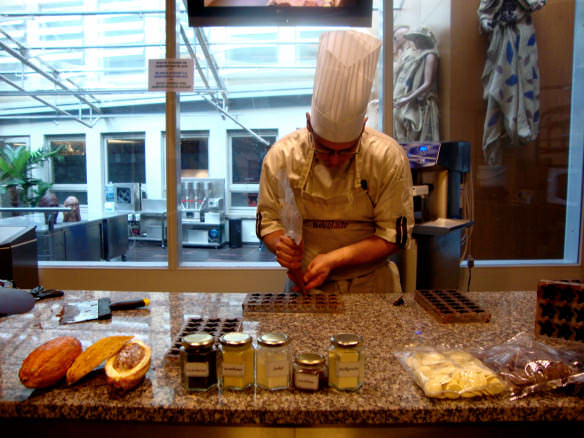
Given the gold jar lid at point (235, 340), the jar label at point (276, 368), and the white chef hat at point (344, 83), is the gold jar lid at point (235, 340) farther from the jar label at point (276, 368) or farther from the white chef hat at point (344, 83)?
the white chef hat at point (344, 83)

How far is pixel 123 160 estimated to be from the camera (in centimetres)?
326

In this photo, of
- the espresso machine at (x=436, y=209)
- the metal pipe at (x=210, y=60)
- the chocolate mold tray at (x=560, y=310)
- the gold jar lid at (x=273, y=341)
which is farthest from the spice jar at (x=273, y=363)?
the metal pipe at (x=210, y=60)

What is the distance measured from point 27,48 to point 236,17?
192 centimetres

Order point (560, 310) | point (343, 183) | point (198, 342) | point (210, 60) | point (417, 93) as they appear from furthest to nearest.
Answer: point (210, 60)
point (417, 93)
point (343, 183)
point (560, 310)
point (198, 342)

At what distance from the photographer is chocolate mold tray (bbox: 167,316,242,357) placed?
926 millimetres

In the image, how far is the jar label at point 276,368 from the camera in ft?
2.40

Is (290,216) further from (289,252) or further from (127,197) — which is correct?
(127,197)

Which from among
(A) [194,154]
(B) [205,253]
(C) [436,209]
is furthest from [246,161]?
(C) [436,209]

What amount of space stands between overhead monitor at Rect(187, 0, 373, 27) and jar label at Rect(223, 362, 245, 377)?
2001mm

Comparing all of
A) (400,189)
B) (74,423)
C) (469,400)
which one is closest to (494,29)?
(400,189)

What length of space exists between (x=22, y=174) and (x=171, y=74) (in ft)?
5.19

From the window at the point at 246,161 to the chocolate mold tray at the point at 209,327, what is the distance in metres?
2.29

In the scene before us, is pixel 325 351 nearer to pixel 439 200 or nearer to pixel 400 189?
pixel 400 189

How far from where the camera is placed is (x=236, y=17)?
87.7 inches
